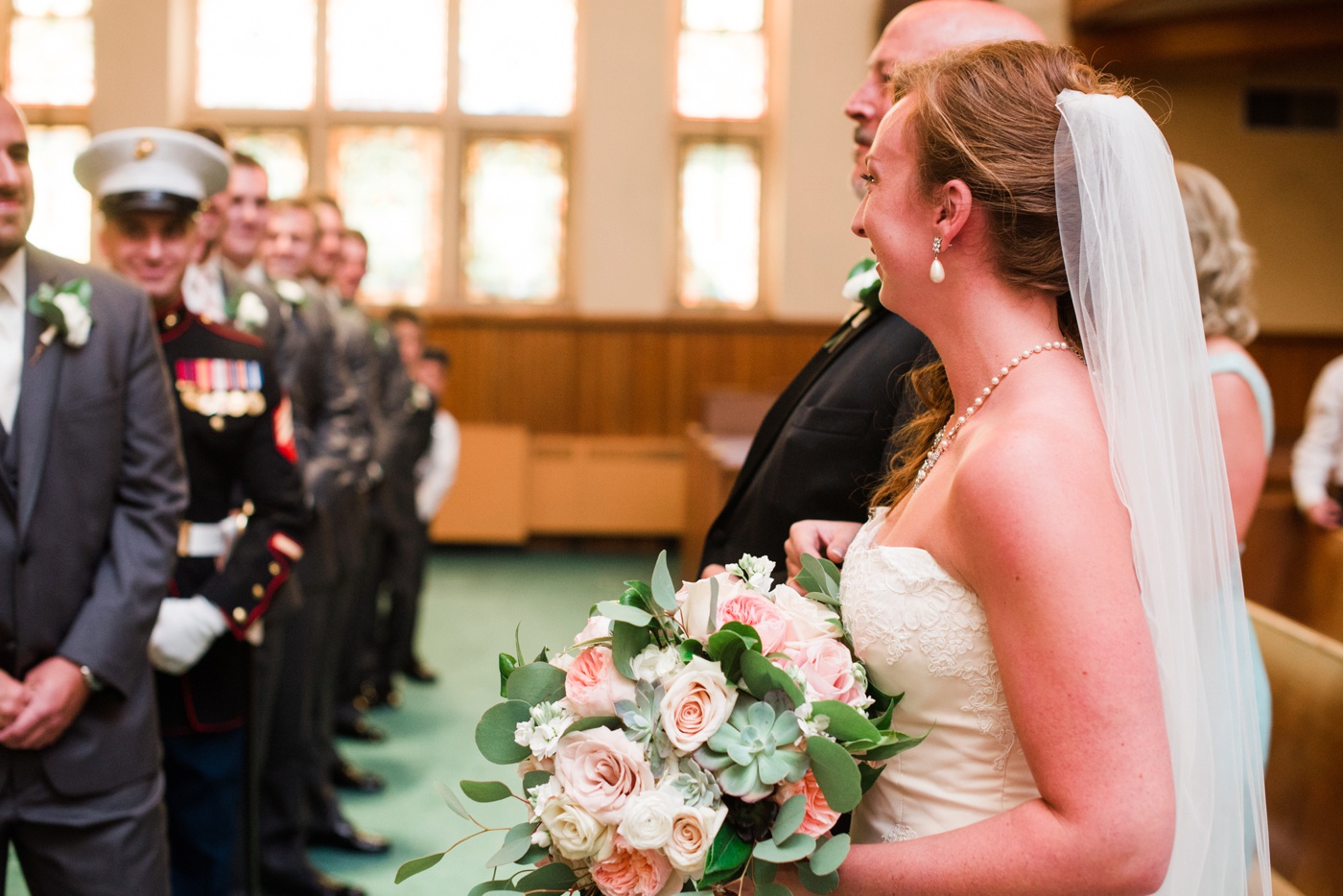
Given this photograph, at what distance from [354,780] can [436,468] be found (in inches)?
102

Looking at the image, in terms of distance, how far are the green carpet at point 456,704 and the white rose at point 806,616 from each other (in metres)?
2.23

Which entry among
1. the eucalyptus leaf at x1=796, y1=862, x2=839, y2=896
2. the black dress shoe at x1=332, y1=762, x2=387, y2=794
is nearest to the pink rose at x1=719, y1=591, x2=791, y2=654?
the eucalyptus leaf at x1=796, y1=862, x2=839, y2=896

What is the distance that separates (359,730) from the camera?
199 inches

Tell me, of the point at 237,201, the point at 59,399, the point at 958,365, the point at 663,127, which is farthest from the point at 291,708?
the point at 663,127

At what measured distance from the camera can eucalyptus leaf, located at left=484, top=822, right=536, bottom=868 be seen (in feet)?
4.05

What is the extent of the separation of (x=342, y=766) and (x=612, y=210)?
6009mm

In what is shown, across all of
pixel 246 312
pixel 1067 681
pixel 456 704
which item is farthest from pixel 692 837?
pixel 456 704

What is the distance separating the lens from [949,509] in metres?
1.25

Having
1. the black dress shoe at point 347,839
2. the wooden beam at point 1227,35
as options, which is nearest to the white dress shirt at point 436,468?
the black dress shoe at point 347,839

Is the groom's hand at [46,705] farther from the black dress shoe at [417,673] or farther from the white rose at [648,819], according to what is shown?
the black dress shoe at [417,673]

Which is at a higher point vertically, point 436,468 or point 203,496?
point 203,496

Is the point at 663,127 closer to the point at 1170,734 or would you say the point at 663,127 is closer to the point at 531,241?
the point at 531,241

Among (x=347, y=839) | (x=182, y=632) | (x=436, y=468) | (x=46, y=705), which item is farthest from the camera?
(x=436, y=468)

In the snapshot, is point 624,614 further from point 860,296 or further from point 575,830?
point 860,296
